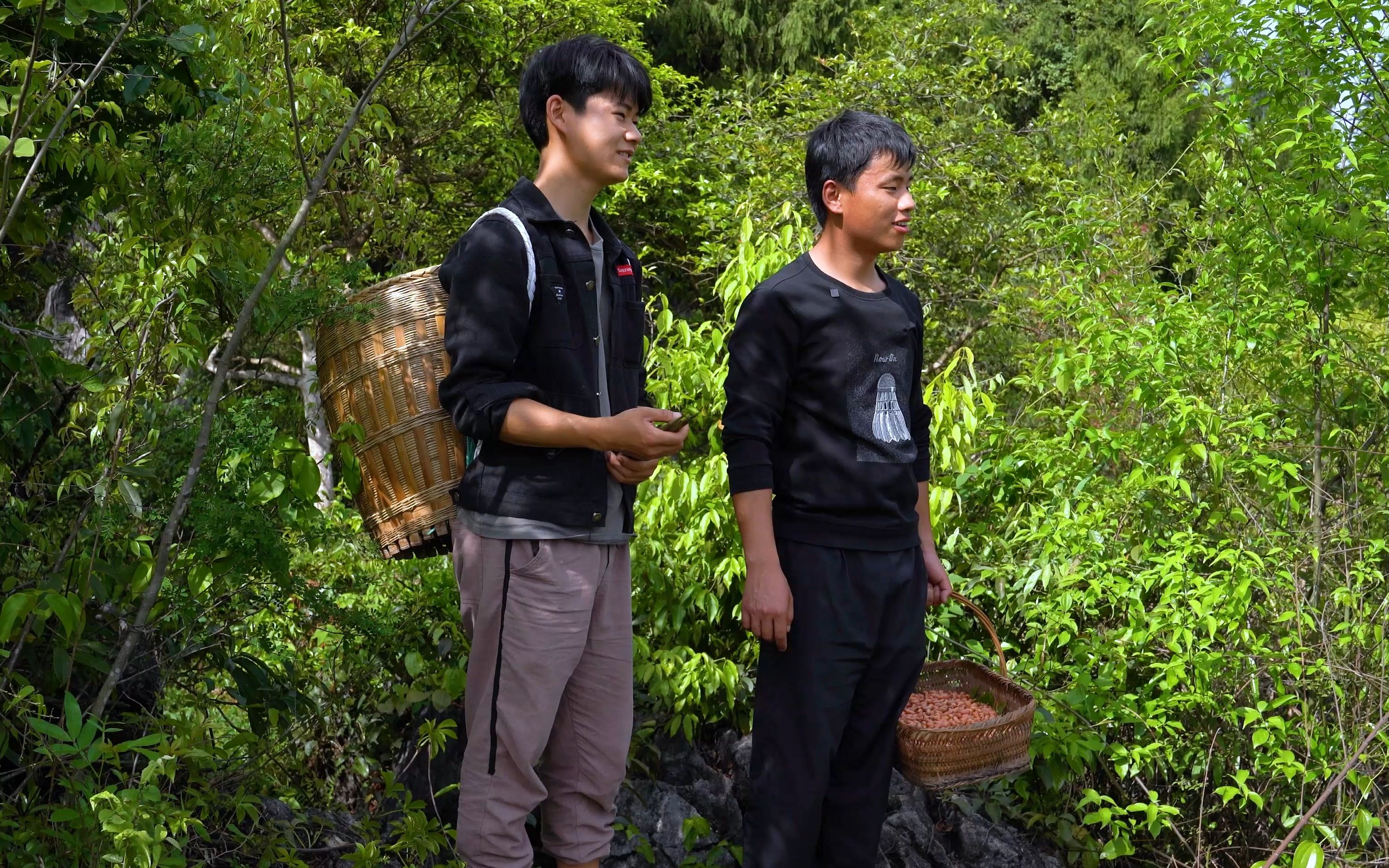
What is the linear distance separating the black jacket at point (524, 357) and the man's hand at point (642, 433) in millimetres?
139

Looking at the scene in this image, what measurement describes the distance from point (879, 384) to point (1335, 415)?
1853mm

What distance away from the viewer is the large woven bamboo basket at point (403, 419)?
87.8 inches

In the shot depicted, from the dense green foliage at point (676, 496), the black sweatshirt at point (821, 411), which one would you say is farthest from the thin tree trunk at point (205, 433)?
the black sweatshirt at point (821, 411)

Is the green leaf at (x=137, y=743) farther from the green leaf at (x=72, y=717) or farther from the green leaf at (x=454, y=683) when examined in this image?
the green leaf at (x=454, y=683)

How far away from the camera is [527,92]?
228cm

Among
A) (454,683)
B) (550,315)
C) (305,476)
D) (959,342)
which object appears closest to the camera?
(550,315)

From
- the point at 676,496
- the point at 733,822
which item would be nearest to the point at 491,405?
the point at 676,496

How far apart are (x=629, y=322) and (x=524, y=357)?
240 mm

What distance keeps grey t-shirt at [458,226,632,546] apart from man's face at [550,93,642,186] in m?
0.15

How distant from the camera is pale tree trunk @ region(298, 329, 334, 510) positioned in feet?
9.64

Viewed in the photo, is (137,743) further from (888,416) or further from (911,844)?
(911,844)

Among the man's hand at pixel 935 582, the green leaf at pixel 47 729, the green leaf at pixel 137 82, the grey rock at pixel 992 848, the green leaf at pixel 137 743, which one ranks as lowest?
the grey rock at pixel 992 848

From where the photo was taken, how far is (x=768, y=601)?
230 centimetres

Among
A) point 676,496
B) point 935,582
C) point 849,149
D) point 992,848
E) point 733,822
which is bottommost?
point 992,848
